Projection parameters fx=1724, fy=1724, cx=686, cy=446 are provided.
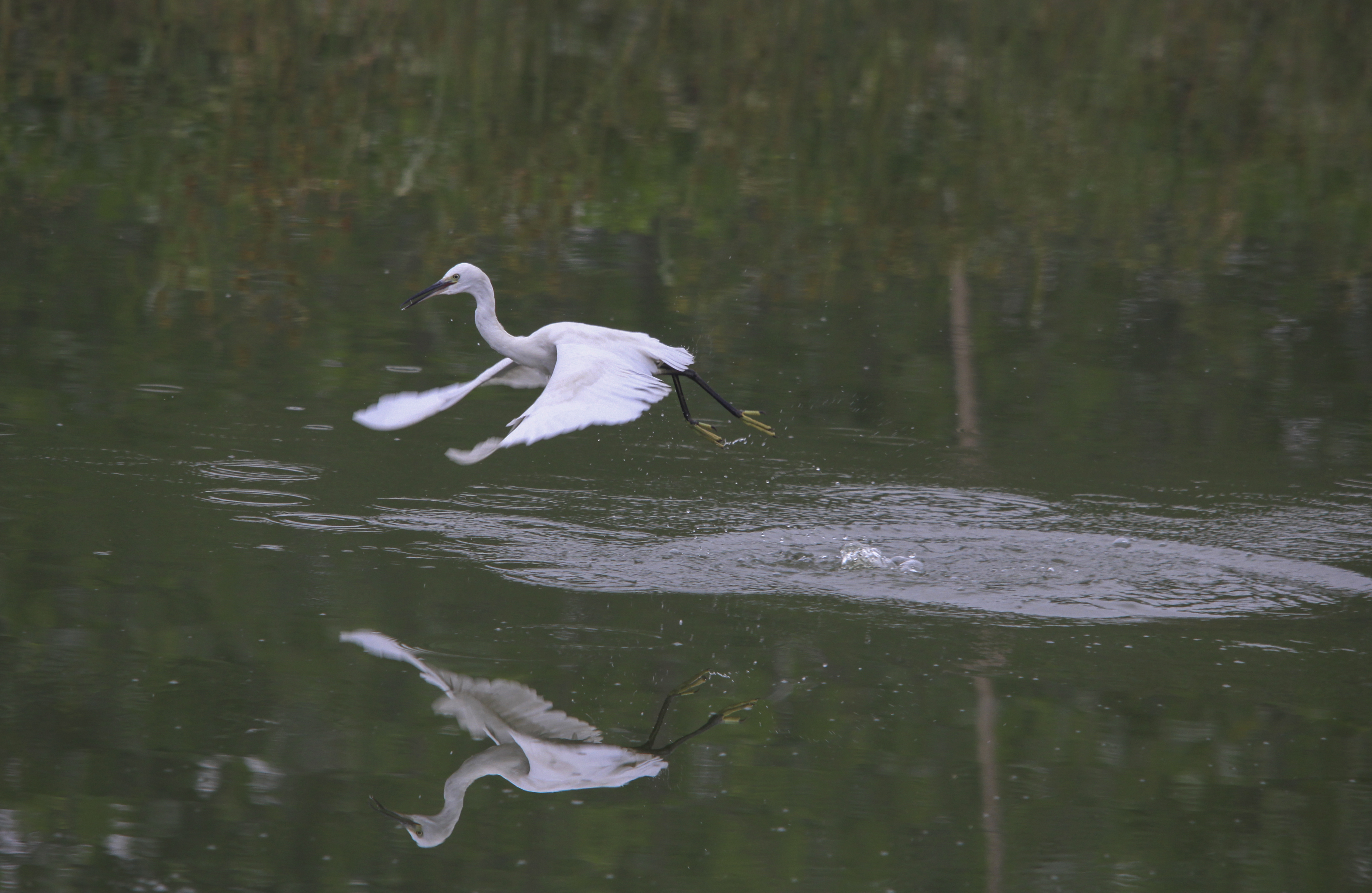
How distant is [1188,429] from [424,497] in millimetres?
3962

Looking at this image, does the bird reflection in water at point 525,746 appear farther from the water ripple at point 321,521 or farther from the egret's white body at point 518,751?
the water ripple at point 321,521

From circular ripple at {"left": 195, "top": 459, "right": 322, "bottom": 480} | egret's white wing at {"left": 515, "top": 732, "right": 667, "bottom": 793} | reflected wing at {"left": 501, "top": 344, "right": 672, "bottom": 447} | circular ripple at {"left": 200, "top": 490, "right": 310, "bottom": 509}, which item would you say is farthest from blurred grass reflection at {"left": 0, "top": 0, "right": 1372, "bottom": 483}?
egret's white wing at {"left": 515, "top": 732, "right": 667, "bottom": 793}

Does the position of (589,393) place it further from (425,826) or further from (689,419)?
(425,826)

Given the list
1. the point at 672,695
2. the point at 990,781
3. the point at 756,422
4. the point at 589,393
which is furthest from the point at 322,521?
the point at 990,781

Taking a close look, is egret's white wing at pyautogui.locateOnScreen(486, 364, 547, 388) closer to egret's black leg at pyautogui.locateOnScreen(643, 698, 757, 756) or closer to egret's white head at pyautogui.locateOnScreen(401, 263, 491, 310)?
egret's white head at pyautogui.locateOnScreen(401, 263, 491, 310)

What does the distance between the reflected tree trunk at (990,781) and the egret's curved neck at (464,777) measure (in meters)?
1.25

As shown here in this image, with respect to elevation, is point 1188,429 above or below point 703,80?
below

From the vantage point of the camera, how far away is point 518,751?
4.78 m

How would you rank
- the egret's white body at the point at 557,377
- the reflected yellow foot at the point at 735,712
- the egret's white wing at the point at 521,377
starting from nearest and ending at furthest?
the reflected yellow foot at the point at 735,712
the egret's white body at the point at 557,377
the egret's white wing at the point at 521,377

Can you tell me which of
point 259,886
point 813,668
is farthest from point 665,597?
point 259,886

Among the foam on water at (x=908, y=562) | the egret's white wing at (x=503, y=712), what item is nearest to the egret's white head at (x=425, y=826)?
the egret's white wing at (x=503, y=712)

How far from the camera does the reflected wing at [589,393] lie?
554cm

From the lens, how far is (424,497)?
700 centimetres

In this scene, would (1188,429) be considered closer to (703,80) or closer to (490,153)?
(490,153)
